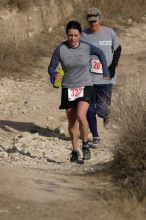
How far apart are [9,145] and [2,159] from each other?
1031 mm

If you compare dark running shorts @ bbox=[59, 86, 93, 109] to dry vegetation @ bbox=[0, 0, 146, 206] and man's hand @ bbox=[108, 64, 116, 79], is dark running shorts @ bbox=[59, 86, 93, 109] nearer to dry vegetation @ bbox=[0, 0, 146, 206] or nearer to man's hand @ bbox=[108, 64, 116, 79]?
dry vegetation @ bbox=[0, 0, 146, 206]

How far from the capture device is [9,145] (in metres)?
10.4

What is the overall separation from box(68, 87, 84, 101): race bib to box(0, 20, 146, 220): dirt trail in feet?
2.04

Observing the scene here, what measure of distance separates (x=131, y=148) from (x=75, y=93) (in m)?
1.65

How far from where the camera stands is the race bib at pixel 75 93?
906 cm

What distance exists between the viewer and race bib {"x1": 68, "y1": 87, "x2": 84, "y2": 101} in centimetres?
906

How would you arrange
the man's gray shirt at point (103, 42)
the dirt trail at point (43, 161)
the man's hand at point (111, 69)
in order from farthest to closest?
the man's hand at point (111, 69) → the man's gray shirt at point (103, 42) → the dirt trail at point (43, 161)

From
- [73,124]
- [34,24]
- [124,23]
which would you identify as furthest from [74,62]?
[124,23]

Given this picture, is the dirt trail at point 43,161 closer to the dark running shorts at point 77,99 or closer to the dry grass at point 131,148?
the dry grass at point 131,148

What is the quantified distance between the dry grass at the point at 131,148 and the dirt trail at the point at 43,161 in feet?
0.57

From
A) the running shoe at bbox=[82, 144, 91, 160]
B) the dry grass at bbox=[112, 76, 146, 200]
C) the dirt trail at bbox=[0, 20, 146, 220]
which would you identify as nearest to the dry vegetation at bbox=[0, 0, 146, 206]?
the dry grass at bbox=[112, 76, 146, 200]

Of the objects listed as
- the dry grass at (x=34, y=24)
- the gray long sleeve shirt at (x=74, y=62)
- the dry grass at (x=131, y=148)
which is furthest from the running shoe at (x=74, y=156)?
the dry grass at (x=34, y=24)

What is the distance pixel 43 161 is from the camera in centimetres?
938

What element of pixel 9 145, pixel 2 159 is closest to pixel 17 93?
pixel 9 145
